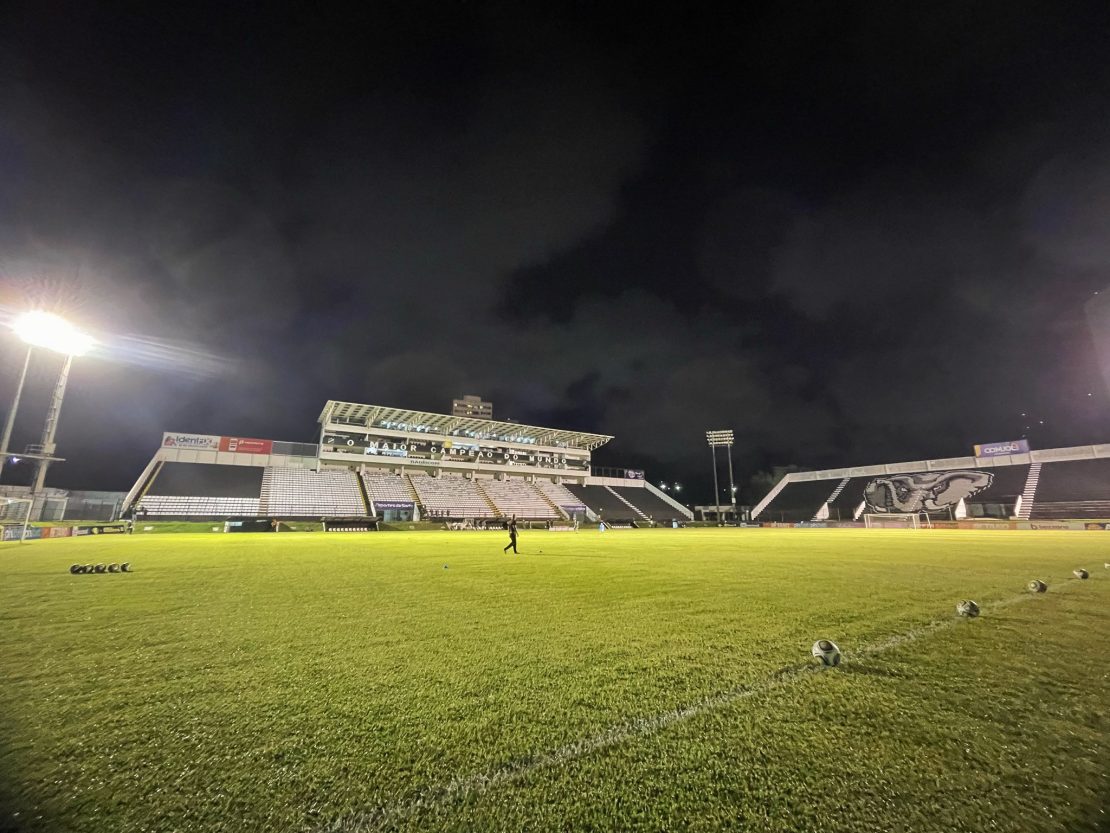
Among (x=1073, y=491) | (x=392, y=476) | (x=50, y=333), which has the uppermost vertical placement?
(x=50, y=333)

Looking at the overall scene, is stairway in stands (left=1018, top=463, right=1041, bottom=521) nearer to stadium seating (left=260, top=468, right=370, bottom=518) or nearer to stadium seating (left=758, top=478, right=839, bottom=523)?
stadium seating (left=758, top=478, right=839, bottom=523)

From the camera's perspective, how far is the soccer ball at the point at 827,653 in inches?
149

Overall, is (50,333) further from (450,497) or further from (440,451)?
(440,451)

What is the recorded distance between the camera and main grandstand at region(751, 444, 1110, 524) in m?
45.7

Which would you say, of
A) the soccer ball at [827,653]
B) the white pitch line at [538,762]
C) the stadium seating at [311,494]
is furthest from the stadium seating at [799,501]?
the white pitch line at [538,762]

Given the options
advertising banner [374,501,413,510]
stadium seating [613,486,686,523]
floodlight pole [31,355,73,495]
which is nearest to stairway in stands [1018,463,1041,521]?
stadium seating [613,486,686,523]

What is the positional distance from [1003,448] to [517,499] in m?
63.9

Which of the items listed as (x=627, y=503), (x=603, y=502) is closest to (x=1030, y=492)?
(x=627, y=503)

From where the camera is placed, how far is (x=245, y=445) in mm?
50156

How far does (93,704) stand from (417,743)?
101 inches

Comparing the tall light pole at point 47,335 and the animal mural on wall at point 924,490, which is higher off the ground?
the tall light pole at point 47,335

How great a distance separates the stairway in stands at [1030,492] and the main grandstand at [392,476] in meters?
37.4

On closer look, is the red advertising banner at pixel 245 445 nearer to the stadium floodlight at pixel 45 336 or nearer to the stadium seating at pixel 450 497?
the stadium floodlight at pixel 45 336

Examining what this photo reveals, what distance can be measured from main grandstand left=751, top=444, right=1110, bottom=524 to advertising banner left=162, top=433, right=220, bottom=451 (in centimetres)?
7476
